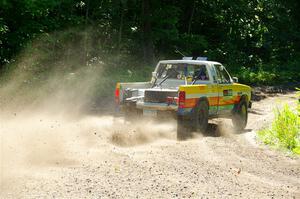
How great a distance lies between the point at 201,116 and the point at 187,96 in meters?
1.09

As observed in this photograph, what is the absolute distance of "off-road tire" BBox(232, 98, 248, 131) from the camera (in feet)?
51.6

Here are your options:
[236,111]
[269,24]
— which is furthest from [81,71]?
[269,24]

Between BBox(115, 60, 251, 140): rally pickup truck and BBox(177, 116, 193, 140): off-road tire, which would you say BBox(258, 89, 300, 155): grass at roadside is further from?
BBox(177, 116, 193, 140): off-road tire

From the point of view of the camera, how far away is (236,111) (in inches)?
618

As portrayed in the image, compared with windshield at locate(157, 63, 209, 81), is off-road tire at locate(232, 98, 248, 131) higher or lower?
lower

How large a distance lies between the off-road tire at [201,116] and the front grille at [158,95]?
0.71m

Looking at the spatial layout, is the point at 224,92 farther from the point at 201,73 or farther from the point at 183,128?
the point at 183,128

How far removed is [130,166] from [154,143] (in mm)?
3046

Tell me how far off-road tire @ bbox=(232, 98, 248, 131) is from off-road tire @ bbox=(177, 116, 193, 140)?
2683 millimetres

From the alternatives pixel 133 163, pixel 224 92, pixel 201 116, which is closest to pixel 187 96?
pixel 201 116

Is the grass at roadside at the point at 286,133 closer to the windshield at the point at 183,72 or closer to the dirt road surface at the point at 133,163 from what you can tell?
the dirt road surface at the point at 133,163

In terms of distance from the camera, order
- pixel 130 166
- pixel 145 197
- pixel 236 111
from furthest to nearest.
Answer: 1. pixel 236 111
2. pixel 130 166
3. pixel 145 197

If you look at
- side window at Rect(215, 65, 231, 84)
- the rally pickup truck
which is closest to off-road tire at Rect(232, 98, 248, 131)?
the rally pickup truck

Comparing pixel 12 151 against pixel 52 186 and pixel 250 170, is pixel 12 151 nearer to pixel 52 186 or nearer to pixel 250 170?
pixel 52 186
